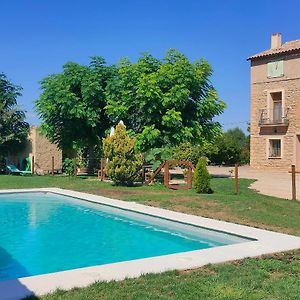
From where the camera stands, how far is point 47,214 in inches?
497

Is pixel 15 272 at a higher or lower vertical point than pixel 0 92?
lower

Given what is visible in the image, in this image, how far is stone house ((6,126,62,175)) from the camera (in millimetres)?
28469

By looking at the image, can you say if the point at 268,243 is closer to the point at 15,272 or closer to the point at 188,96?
the point at 15,272

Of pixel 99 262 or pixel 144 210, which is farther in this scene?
pixel 144 210

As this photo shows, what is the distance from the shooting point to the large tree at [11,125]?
27312 millimetres

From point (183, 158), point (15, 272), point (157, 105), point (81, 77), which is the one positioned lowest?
point (15, 272)

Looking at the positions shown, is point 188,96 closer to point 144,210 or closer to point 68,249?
point 144,210

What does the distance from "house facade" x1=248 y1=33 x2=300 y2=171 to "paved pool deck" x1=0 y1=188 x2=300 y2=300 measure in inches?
833

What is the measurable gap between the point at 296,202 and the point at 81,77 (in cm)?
1561

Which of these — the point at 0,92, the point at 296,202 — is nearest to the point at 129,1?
the point at 296,202

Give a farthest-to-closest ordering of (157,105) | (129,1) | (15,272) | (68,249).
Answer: (157,105), (129,1), (68,249), (15,272)

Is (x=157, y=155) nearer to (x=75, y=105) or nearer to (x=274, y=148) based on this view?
(x=75, y=105)

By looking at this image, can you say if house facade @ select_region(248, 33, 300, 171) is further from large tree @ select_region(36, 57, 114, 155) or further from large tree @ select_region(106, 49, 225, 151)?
large tree @ select_region(36, 57, 114, 155)

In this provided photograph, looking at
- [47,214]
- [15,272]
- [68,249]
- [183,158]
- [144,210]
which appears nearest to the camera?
[15,272]
